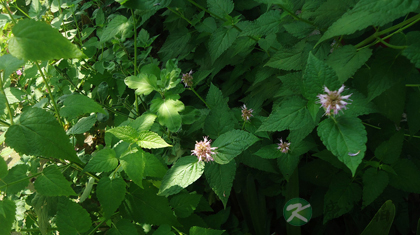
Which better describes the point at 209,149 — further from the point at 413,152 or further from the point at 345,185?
the point at 413,152

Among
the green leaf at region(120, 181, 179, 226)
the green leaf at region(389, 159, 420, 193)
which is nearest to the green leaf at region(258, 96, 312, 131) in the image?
the green leaf at region(120, 181, 179, 226)

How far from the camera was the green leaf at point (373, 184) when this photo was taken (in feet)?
3.34

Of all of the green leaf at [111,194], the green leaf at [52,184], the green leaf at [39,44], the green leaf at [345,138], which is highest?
the green leaf at [39,44]

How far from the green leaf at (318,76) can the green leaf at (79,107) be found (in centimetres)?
61

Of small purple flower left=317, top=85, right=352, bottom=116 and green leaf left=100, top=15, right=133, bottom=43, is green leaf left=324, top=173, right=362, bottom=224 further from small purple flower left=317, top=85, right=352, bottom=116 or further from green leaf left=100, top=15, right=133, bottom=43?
green leaf left=100, top=15, right=133, bottom=43

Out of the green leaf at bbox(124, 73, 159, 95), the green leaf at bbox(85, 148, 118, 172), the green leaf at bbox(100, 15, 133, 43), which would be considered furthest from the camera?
the green leaf at bbox(100, 15, 133, 43)

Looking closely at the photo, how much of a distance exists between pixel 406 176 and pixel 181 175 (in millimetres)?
827

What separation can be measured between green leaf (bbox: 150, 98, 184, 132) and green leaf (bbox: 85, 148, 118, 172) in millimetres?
192

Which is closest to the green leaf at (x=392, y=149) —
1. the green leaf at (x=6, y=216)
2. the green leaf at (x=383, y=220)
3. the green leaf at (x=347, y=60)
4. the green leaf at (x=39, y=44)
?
the green leaf at (x=383, y=220)

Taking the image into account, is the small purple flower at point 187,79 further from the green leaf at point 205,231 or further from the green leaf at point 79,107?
the green leaf at point 205,231

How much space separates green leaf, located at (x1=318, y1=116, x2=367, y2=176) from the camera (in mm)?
592

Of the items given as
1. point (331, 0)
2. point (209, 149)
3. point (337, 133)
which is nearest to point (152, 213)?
point (209, 149)

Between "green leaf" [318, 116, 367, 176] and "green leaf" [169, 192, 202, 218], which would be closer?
"green leaf" [318, 116, 367, 176]

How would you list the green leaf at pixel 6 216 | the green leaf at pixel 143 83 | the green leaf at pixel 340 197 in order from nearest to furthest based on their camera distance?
the green leaf at pixel 6 216 < the green leaf at pixel 143 83 < the green leaf at pixel 340 197
